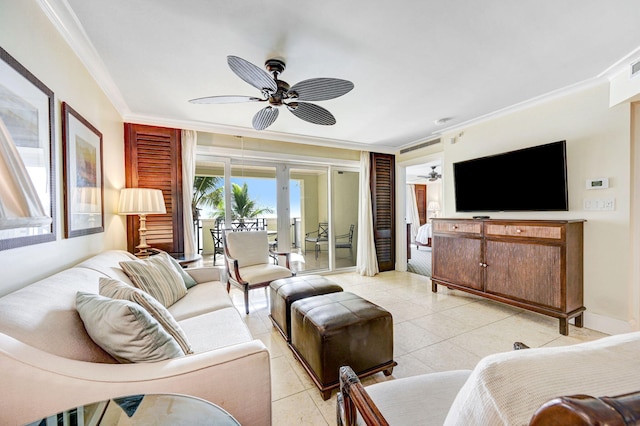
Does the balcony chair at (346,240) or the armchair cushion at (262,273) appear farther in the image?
the balcony chair at (346,240)

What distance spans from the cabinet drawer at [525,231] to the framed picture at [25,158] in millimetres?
3648

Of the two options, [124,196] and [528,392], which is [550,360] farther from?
[124,196]

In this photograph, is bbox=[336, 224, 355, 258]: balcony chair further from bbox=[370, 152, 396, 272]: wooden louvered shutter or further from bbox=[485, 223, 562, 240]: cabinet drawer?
bbox=[485, 223, 562, 240]: cabinet drawer

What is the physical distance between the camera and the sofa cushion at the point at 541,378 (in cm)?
36

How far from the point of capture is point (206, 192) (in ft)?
12.1

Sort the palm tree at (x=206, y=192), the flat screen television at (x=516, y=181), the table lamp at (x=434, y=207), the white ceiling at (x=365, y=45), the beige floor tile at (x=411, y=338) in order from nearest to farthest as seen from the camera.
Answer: the white ceiling at (x=365, y=45) → the beige floor tile at (x=411, y=338) → the flat screen television at (x=516, y=181) → the palm tree at (x=206, y=192) → the table lamp at (x=434, y=207)

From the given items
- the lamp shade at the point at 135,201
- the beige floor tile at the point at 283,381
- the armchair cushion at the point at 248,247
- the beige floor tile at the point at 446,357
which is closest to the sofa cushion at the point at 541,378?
the beige floor tile at the point at 283,381

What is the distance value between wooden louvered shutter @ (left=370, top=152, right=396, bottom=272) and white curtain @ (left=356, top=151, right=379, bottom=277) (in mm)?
127

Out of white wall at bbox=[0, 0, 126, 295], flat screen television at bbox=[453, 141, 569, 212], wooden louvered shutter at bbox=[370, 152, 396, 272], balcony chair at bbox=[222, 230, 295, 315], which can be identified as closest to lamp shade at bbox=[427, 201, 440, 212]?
wooden louvered shutter at bbox=[370, 152, 396, 272]

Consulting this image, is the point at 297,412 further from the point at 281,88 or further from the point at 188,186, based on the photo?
the point at 188,186

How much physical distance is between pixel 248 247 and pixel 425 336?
91.0 inches

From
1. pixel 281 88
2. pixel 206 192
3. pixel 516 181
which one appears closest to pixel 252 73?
pixel 281 88

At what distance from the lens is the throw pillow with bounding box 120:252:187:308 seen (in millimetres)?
1763

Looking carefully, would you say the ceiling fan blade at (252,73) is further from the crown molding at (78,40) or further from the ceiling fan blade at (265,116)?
the crown molding at (78,40)
